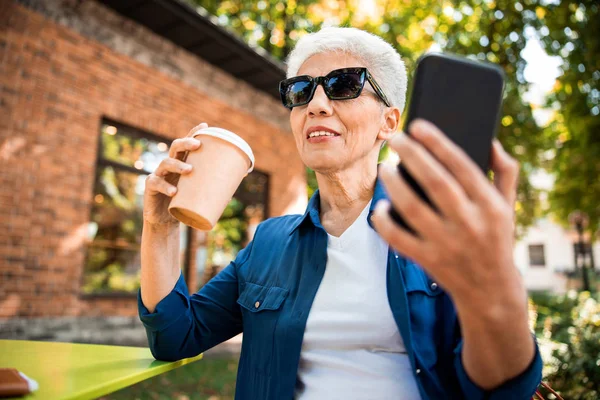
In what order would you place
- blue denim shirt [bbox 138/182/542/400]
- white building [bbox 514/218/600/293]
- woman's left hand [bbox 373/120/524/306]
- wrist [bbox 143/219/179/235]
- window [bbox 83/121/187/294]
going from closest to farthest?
woman's left hand [bbox 373/120/524/306]
blue denim shirt [bbox 138/182/542/400]
wrist [bbox 143/219/179/235]
window [bbox 83/121/187/294]
white building [bbox 514/218/600/293]

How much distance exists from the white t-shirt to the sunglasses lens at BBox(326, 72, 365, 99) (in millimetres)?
539

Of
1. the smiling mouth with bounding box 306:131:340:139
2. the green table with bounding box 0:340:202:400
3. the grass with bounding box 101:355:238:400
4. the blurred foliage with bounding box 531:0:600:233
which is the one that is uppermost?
the blurred foliage with bounding box 531:0:600:233

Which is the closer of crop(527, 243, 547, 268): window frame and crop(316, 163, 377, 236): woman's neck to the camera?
crop(316, 163, 377, 236): woman's neck

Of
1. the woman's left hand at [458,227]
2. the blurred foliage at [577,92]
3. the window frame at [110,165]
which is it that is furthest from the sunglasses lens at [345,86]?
the blurred foliage at [577,92]

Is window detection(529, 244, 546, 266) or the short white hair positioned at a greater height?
the short white hair

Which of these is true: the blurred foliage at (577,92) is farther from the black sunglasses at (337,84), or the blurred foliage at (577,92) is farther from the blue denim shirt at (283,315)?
the blue denim shirt at (283,315)

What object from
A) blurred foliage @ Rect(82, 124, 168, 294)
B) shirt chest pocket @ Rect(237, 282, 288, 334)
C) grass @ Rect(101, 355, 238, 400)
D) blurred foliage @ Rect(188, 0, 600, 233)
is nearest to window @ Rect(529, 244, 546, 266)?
blurred foliage @ Rect(188, 0, 600, 233)

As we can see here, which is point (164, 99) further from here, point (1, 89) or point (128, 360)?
point (128, 360)

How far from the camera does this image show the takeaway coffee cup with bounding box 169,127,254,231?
124cm

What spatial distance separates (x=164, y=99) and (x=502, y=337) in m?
6.67

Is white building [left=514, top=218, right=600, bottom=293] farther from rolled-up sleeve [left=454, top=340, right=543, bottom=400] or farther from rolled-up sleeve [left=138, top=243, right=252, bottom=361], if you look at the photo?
rolled-up sleeve [left=454, top=340, right=543, bottom=400]

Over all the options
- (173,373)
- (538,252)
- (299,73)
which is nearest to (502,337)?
(299,73)

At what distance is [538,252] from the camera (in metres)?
35.7

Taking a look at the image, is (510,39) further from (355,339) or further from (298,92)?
(355,339)
